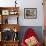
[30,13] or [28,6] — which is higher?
[28,6]

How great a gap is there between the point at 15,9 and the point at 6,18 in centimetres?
47

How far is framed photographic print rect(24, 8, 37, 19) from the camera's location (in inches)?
226

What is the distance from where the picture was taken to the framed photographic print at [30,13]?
5.75 meters

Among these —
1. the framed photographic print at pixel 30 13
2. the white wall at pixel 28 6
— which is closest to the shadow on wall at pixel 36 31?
the white wall at pixel 28 6

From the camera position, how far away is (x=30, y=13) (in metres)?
5.77

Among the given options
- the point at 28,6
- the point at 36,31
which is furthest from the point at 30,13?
the point at 36,31

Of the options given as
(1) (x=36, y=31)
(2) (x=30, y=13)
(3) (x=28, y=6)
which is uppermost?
(3) (x=28, y=6)

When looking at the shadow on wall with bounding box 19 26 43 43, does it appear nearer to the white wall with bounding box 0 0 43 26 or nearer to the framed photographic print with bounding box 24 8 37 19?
the white wall with bounding box 0 0 43 26

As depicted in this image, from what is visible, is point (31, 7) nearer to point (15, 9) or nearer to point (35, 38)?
point (15, 9)

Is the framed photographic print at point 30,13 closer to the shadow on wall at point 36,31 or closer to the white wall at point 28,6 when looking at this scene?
the white wall at point 28,6

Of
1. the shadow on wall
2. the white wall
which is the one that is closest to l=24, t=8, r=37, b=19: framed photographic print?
the white wall

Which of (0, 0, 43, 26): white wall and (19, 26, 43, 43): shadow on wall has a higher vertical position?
(0, 0, 43, 26): white wall

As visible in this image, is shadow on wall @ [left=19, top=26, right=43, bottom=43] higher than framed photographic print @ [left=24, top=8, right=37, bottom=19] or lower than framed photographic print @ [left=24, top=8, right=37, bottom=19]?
lower

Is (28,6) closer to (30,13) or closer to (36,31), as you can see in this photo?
(30,13)
